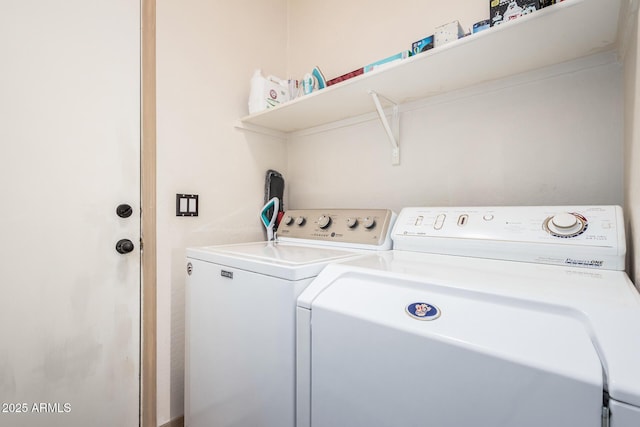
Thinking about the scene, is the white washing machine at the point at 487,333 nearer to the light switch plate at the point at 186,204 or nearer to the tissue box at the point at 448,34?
the tissue box at the point at 448,34

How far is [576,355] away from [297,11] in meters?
2.21

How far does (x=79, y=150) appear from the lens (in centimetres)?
116

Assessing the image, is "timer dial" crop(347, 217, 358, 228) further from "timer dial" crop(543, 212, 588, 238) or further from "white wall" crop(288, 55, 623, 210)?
"timer dial" crop(543, 212, 588, 238)

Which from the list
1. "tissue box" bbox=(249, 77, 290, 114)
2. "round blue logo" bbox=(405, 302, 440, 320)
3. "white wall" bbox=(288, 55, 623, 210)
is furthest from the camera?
"tissue box" bbox=(249, 77, 290, 114)

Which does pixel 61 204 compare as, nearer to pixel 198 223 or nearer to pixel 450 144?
pixel 198 223

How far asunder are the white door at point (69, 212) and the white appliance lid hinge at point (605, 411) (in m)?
1.49

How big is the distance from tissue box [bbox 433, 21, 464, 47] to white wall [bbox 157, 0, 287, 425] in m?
1.06

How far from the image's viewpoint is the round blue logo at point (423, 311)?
23.3 inches

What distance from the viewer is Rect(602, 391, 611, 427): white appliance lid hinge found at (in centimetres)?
40

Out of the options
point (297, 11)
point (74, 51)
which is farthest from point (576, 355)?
point (297, 11)

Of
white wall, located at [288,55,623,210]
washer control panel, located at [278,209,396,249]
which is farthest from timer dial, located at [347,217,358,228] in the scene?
white wall, located at [288,55,623,210]

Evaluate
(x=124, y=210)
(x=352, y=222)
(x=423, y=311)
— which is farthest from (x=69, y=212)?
(x=423, y=311)

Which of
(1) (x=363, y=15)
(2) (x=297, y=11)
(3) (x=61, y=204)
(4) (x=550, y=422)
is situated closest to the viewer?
(4) (x=550, y=422)

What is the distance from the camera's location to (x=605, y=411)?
401mm
